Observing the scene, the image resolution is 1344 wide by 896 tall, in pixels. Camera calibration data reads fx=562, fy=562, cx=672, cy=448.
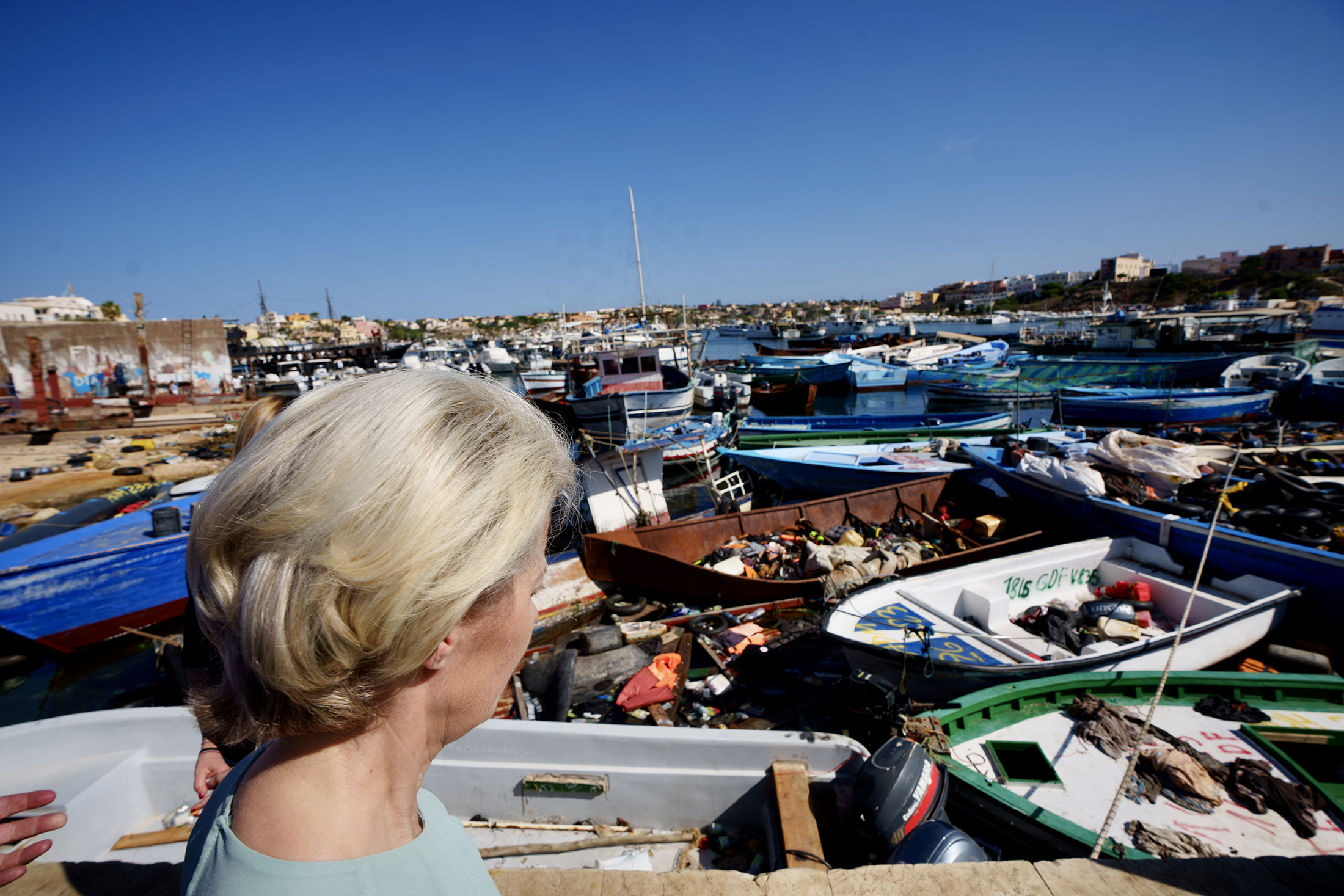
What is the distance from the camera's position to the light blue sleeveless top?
27.0 inches

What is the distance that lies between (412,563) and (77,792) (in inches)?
181

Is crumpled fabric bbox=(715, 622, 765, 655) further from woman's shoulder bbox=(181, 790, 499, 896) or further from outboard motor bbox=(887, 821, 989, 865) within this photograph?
woman's shoulder bbox=(181, 790, 499, 896)

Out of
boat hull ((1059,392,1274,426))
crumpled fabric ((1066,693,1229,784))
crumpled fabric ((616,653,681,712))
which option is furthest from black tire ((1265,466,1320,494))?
boat hull ((1059,392,1274,426))

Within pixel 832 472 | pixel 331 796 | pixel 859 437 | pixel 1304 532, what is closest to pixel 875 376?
pixel 859 437

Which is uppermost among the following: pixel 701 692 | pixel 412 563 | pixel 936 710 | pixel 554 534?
pixel 412 563

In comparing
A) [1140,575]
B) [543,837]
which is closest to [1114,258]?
[1140,575]

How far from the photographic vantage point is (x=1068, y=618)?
5.93 metres

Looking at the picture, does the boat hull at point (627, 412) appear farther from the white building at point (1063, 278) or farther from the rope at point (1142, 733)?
the white building at point (1063, 278)

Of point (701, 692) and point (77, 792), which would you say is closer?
point (77, 792)

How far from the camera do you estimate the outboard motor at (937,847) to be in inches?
105

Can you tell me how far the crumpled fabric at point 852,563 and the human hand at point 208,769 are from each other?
21.5 feet

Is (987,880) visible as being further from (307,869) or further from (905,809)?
(307,869)

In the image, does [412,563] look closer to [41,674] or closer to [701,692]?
[701,692]

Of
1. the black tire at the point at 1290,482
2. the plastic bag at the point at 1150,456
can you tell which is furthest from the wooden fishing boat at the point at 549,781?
the plastic bag at the point at 1150,456
